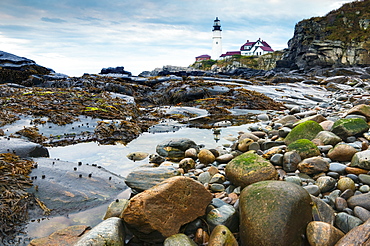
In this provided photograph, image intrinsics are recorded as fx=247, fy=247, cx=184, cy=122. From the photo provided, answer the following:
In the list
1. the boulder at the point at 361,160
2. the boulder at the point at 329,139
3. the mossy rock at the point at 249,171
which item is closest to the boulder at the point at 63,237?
the mossy rock at the point at 249,171

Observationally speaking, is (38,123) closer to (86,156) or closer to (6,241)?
(86,156)

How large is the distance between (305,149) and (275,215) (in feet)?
7.64

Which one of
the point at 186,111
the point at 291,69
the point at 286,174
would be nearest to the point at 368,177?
the point at 286,174

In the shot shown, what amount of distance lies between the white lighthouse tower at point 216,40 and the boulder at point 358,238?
330 feet

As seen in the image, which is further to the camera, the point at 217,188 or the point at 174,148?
the point at 174,148

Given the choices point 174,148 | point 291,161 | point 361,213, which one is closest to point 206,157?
point 174,148

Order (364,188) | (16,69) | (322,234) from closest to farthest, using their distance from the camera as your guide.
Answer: (322,234) → (364,188) → (16,69)

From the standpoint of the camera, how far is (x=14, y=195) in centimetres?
337

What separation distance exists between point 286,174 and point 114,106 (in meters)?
8.56

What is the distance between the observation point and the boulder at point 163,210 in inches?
108

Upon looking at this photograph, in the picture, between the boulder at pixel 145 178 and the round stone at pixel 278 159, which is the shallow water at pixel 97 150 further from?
the round stone at pixel 278 159

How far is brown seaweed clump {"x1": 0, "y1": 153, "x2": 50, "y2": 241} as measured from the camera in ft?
9.81

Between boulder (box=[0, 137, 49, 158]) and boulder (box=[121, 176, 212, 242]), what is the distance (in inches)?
116

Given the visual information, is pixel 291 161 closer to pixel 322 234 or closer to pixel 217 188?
pixel 217 188
